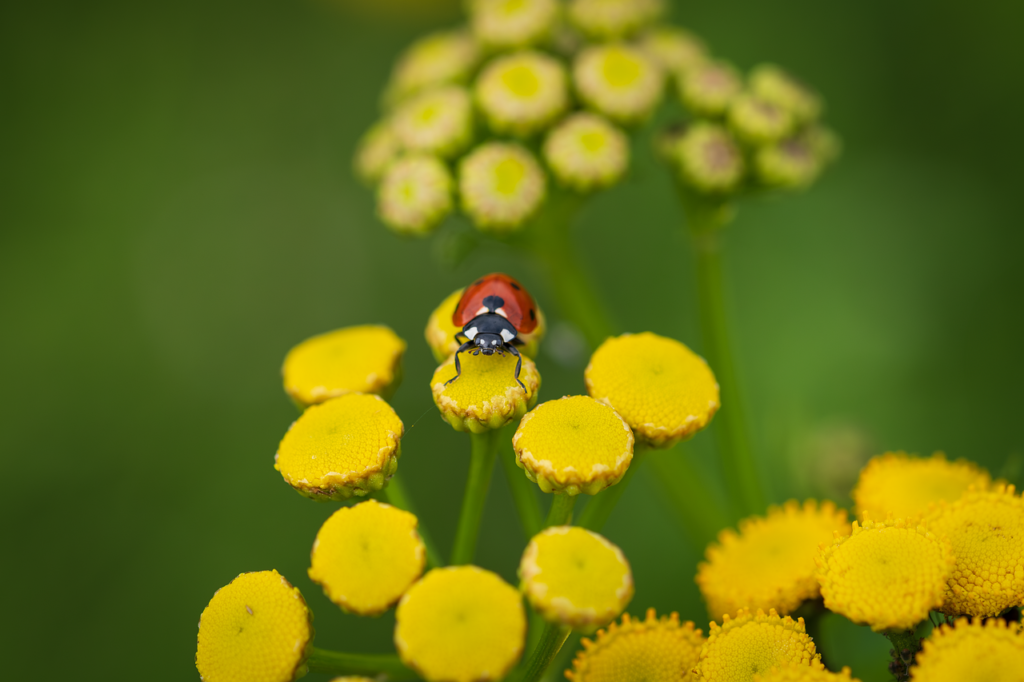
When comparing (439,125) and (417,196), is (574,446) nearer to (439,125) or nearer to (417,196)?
(417,196)

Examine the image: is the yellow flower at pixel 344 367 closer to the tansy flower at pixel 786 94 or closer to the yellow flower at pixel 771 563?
the yellow flower at pixel 771 563

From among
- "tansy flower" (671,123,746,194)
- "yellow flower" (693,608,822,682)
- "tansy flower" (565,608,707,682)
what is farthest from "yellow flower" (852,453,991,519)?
"tansy flower" (671,123,746,194)

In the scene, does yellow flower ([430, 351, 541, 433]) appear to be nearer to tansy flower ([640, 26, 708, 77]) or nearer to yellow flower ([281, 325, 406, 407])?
yellow flower ([281, 325, 406, 407])

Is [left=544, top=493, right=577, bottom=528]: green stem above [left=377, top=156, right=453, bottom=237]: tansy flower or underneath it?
underneath

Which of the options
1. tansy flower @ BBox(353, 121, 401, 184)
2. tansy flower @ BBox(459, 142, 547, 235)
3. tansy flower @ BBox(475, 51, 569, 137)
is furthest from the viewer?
tansy flower @ BBox(353, 121, 401, 184)

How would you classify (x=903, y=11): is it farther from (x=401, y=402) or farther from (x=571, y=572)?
(x=571, y=572)
